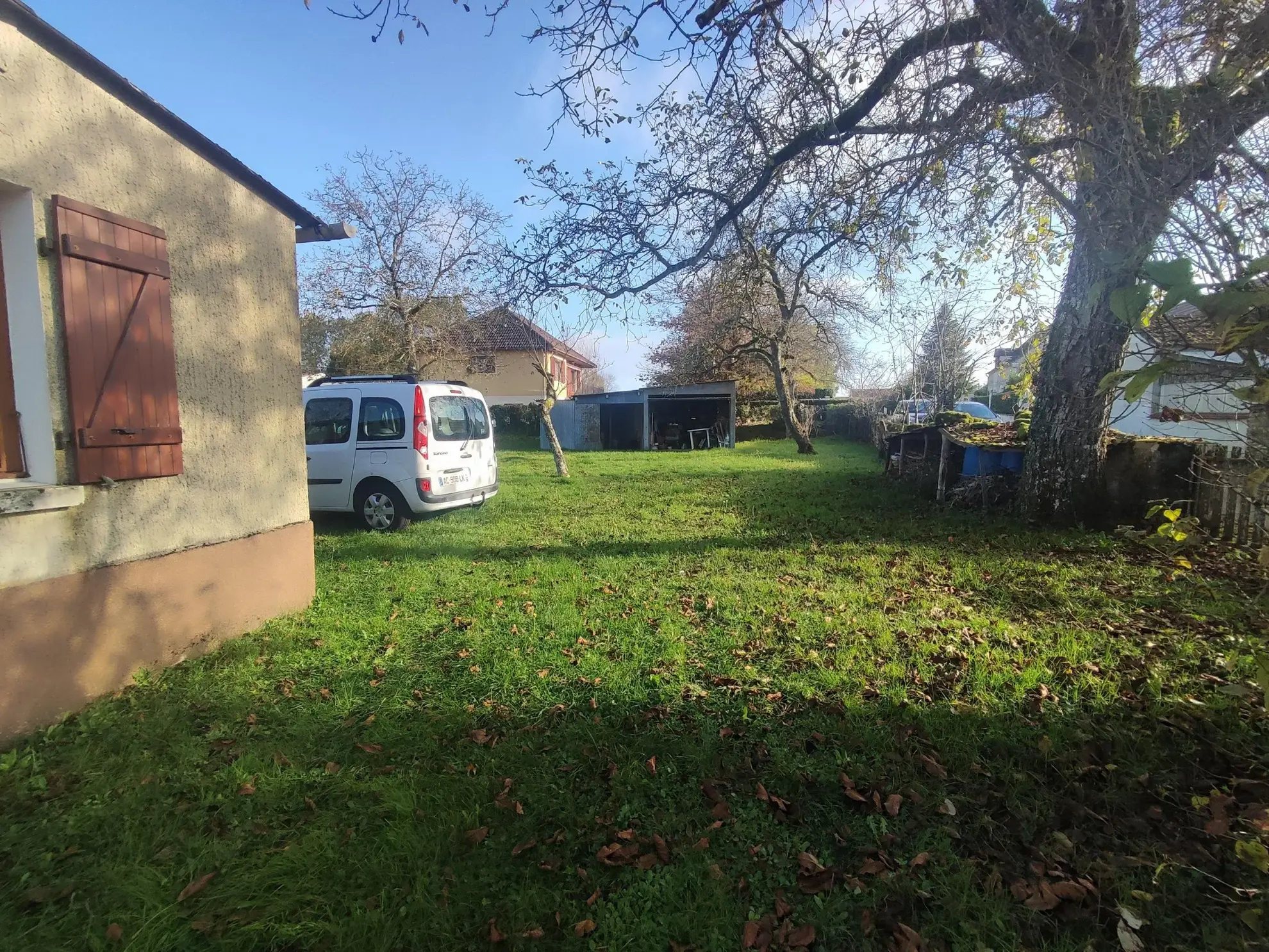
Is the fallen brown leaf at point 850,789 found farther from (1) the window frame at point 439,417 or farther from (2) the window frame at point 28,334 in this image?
(1) the window frame at point 439,417

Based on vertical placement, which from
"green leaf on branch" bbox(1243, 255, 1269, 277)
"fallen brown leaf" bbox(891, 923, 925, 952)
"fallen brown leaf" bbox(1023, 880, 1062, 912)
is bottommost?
"fallen brown leaf" bbox(891, 923, 925, 952)

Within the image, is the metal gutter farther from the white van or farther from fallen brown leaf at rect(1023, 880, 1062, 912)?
fallen brown leaf at rect(1023, 880, 1062, 912)

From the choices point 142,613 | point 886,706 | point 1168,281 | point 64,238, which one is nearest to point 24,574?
point 142,613

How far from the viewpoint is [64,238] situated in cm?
326

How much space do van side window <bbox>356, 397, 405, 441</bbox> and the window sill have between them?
4.27m

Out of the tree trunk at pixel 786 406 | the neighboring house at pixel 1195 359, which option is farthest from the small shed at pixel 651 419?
the neighboring house at pixel 1195 359

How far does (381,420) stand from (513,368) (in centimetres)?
2825

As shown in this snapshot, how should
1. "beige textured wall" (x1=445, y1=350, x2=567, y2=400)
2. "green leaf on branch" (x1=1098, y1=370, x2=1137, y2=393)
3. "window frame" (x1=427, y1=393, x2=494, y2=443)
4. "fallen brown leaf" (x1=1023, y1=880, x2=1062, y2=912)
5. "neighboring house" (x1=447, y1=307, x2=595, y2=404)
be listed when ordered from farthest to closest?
"beige textured wall" (x1=445, y1=350, x2=567, y2=400)
"neighboring house" (x1=447, y1=307, x2=595, y2=404)
"window frame" (x1=427, y1=393, x2=494, y2=443)
"fallen brown leaf" (x1=1023, y1=880, x2=1062, y2=912)
"green leaf on branch" (x1=1098, y1=370, x2=1137, y2=393)

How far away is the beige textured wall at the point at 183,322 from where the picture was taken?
10.5ft

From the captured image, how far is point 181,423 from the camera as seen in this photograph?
3.98 m

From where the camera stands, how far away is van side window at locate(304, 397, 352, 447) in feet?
25.8

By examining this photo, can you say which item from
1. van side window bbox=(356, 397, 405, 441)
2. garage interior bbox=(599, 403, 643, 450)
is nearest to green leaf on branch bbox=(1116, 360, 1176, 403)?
van side window bbox=(356, 397, 405, 441)

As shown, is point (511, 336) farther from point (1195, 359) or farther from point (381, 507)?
point (1195, 359)

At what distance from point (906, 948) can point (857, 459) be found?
56.2 ft
